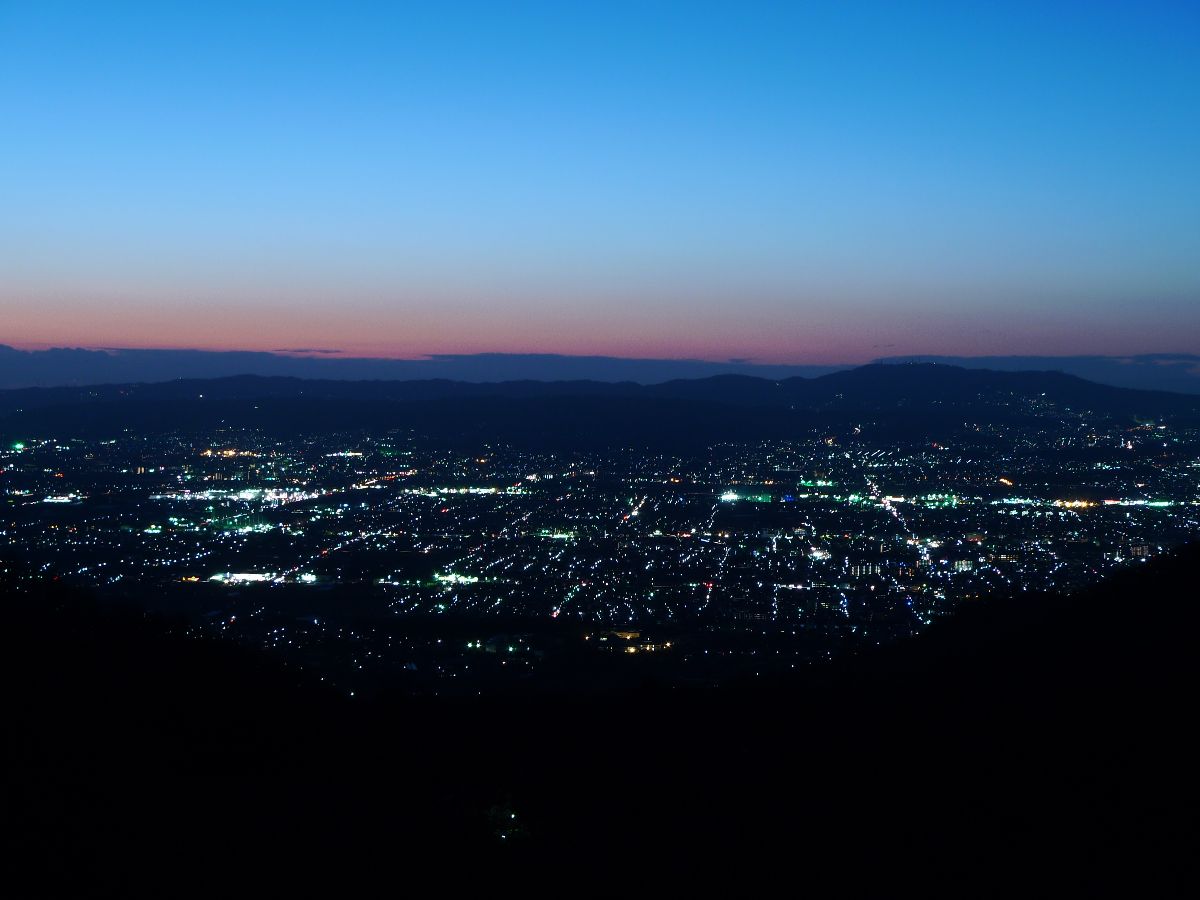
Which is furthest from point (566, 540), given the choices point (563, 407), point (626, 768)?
point (563, 407)

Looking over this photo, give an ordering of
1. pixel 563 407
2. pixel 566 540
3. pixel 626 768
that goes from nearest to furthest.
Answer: pixel 626 768 → pixel 566 540 → pixel 563 407

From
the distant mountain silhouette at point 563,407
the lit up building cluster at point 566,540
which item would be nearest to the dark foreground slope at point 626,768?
the lit up building cluster at point 566,540

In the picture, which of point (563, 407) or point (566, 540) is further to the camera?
point (563, 407)

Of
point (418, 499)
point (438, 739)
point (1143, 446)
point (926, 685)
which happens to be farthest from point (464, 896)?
point (1143, 446)

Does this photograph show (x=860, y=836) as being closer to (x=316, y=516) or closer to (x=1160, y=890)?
(x=1160, y=890)

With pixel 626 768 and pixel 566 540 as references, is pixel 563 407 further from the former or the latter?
pixel 626 768

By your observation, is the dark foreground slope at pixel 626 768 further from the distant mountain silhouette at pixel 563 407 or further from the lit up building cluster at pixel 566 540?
the distant mountain silhouette at pixel 563 407
